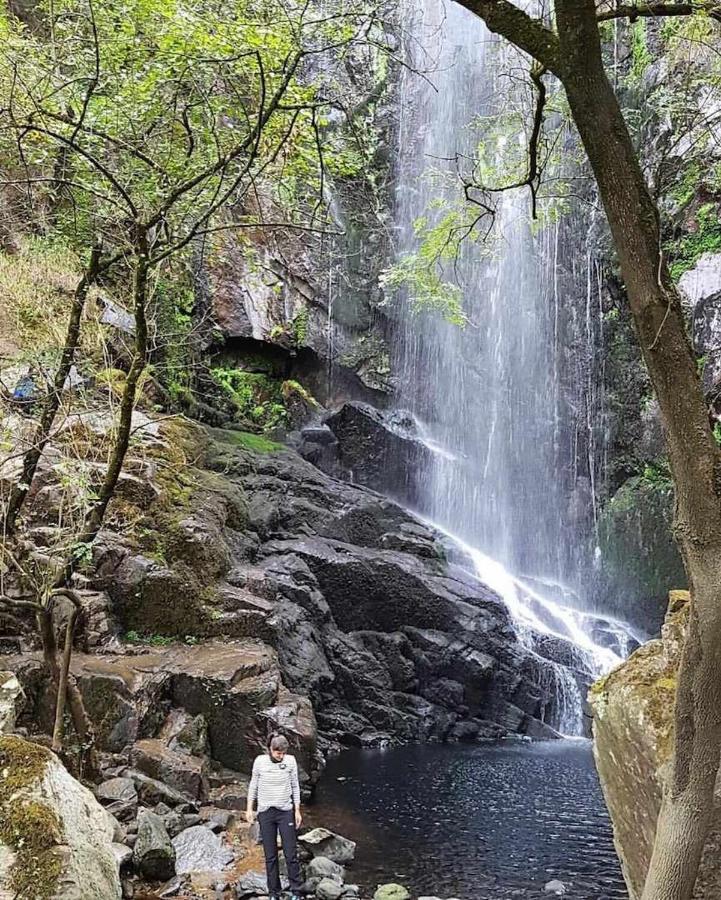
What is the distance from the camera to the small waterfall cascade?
71.0 feet

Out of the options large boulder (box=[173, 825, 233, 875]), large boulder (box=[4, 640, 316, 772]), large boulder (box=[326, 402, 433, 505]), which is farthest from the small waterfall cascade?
large boulder (box=[173, 825, 233, 875])

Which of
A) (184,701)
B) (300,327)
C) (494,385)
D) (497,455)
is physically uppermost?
(300,327)

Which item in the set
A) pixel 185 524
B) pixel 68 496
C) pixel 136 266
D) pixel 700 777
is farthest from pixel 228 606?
pixel 700 777

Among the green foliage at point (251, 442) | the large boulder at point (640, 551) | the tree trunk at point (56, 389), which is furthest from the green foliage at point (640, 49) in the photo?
the tree trunk at point (56, 389)

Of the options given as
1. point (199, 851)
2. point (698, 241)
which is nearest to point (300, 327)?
point (698, 241)

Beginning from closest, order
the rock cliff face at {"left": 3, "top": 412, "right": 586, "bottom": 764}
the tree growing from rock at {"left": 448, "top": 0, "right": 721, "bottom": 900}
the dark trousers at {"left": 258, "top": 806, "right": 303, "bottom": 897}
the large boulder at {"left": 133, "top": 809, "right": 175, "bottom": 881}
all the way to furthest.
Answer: the tree growing from rock at {"left": 448, "top": 0, "right": 721, "bottom": 900}, the dark trousers at {"left": 258, "top": 806, "right": 303, "bottom": 897}, the large boulder at {"left": 133, "top": 809, "right": 175, "bottom": 881}, the rock cliff face at {"left": 3, "top": 412, "right": 586, "bottom": 764}

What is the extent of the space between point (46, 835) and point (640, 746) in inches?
119

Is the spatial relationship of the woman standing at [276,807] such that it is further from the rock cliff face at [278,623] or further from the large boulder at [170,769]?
the rock cliff face at [278,623]

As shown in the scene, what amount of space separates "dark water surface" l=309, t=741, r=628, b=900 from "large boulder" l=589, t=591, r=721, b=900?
3676 mm

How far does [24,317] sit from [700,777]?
9.20 meters

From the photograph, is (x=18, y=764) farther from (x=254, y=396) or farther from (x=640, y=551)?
(x=640, y=551)

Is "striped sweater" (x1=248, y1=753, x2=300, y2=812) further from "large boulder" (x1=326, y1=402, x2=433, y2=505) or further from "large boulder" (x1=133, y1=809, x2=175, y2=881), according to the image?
"large boulder" (x1=326, y1=402, x2=433, y2=505)

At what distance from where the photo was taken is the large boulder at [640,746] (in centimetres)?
371

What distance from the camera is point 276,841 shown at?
20.2 feet
